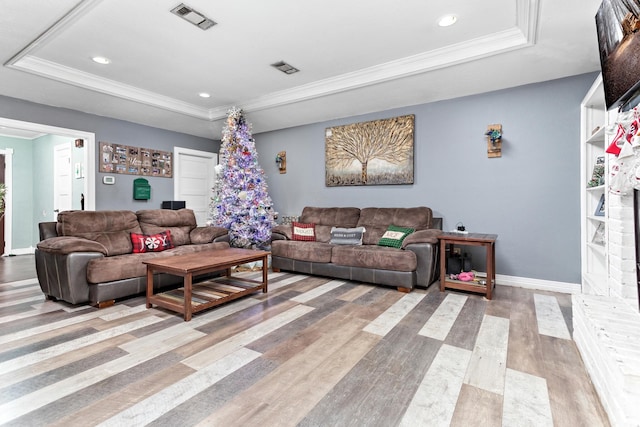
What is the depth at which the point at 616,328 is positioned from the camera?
5.57ft

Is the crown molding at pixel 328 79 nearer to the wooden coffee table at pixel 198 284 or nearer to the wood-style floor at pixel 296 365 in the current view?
the wooden coffee table at pixel 198 284

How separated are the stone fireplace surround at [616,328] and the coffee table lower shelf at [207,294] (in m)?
2.70

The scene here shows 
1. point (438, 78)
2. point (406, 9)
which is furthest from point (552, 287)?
point (406, 9)

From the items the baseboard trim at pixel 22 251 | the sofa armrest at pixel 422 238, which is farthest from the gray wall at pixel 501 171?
the baseboard trim at pixel 22 251

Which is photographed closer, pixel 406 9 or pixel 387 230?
pixel 406 9

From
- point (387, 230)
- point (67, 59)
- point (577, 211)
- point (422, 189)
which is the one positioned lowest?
point (387, 230)

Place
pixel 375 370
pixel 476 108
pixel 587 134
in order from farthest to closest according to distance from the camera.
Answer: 1. pixel 476 108
2. pixel 587 134
3. pixel 375 370

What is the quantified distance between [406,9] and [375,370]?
2.82m

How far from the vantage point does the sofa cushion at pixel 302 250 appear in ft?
13.6

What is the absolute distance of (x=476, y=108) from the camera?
4113 mm

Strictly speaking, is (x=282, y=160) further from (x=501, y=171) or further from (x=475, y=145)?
(x=501, y=171)

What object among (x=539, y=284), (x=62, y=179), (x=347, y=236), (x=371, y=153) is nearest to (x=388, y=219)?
(x=347, y=236)

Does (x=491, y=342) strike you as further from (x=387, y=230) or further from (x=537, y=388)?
(x=387, y=230)

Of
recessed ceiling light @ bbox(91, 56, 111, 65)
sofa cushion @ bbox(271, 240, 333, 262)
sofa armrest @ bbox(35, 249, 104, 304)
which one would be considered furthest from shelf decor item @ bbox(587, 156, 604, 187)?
recessed ceiling light @ bbox(91, 56, 111, 65)
